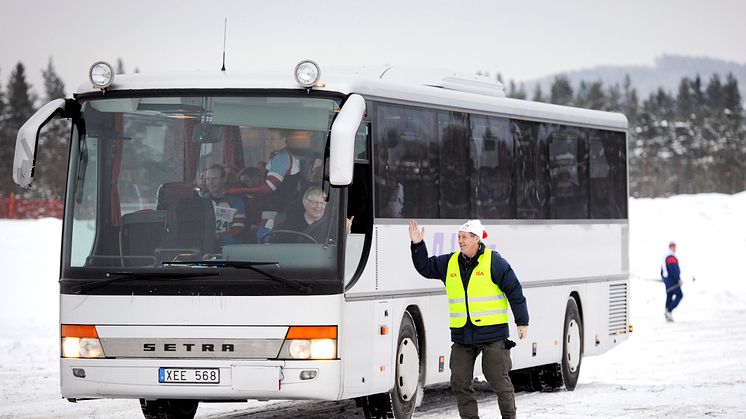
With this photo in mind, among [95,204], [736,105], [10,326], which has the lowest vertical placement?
[10,326]

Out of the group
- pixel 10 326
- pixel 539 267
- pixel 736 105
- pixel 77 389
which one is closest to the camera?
pixel 77 389

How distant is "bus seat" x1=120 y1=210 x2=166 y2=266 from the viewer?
12492mm

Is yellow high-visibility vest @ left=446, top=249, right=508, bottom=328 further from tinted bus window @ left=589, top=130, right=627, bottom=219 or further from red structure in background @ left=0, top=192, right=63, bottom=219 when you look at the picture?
red structure in background @ left=0, top=192, right=63, bottom=219

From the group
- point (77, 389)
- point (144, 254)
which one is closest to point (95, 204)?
point (144, 254)

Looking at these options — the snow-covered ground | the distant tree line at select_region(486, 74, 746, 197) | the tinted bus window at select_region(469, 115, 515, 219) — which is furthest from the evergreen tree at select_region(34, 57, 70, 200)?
the tinted bus window at select_region(469, 115, 515, 219)

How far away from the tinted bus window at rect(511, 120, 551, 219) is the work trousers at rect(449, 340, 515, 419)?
4.15 meters

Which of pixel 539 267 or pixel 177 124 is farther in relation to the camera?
pixel 539 267

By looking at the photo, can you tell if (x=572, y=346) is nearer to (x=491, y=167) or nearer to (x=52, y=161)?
(x=491, y=167)

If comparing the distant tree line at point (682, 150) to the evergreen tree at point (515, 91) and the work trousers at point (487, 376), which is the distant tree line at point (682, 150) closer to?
the evergreen tree at point (515, 91)

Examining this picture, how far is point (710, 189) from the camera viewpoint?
137625 mm

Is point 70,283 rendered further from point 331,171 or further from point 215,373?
point 331,171

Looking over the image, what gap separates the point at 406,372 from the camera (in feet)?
46.0

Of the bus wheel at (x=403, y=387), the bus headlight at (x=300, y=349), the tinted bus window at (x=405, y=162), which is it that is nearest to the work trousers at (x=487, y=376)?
the bus wheel at (x=403, y=387)

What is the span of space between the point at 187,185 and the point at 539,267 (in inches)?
229
